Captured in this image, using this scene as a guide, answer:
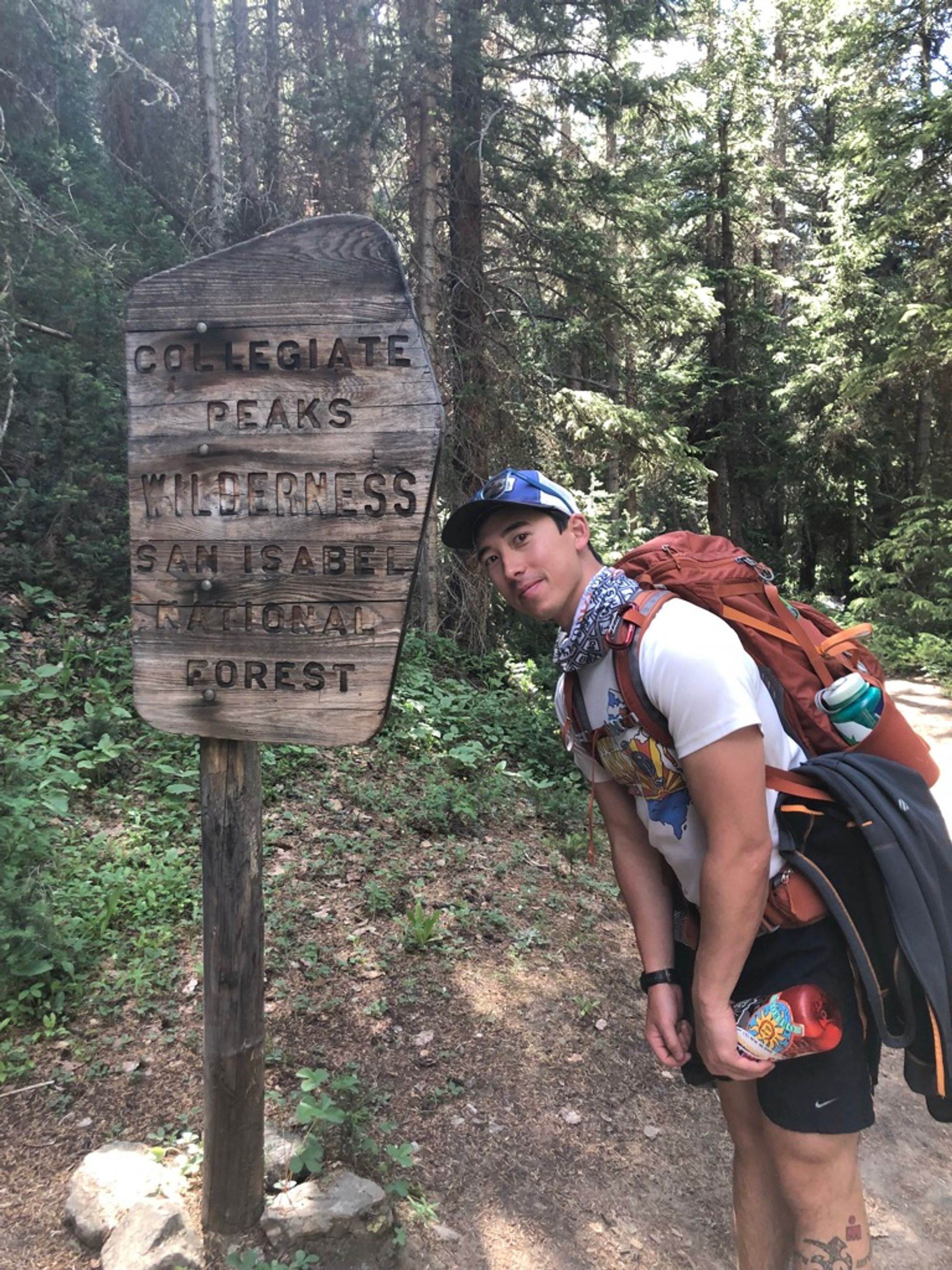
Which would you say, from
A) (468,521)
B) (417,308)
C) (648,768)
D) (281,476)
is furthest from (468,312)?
(648,768)

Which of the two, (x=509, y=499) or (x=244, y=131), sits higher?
(x=244, y=131)

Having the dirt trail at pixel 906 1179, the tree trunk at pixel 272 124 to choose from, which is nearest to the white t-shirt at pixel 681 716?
the dirt trail at pixel 906 1179

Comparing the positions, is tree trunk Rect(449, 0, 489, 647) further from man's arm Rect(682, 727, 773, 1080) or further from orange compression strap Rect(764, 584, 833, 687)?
man's arm Rect(682, 727, 773, 1080)

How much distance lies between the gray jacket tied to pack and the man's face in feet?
→ 2.14

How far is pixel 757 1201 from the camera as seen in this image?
2.24 metres

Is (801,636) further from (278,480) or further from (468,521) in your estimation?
(278,480)

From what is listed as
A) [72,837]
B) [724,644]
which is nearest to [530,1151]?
[724,644]

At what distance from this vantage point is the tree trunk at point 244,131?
10016mm

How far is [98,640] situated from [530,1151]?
519 centimetres

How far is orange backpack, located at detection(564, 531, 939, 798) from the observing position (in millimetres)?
1767

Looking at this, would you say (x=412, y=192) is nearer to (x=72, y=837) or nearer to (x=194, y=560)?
(x=72, y=837)

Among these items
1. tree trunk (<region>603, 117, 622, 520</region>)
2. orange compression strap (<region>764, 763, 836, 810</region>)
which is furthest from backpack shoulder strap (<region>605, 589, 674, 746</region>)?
tree trunk (<region>603, 117, 622, 520</region>)

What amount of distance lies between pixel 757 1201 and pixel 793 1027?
2.78 ft

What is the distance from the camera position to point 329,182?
9.80 meters
